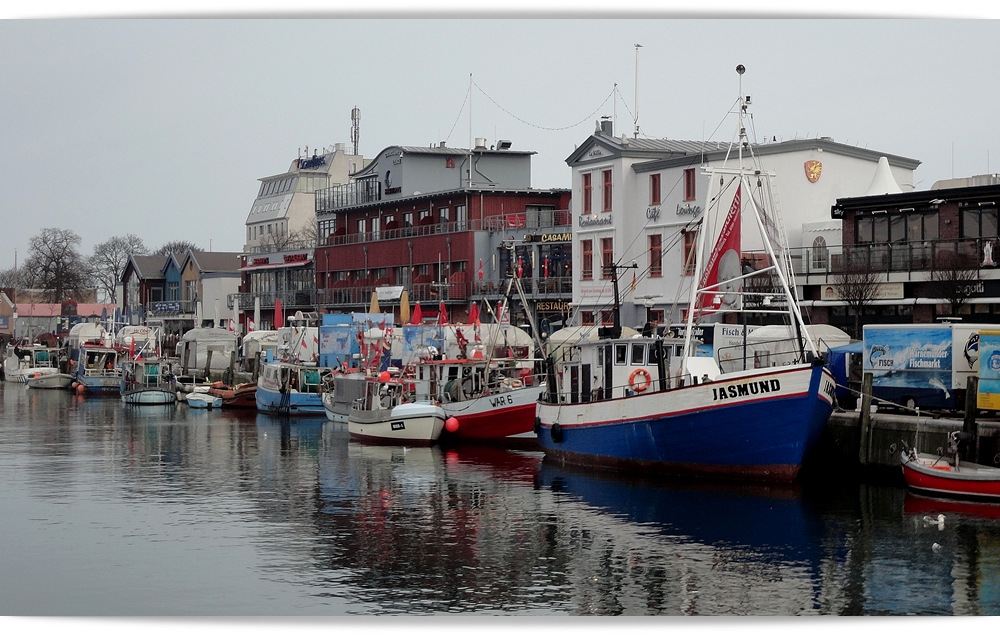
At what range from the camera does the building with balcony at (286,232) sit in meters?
97.1

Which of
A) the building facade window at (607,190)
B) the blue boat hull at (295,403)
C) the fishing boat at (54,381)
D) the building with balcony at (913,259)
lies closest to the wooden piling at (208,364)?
the fishing boat at (54,381)

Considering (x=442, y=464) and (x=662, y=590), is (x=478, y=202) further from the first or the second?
(x=662, y=590)

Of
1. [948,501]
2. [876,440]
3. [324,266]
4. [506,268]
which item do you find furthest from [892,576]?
[324,266]

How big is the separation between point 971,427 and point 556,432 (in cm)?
1233

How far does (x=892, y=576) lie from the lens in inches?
839

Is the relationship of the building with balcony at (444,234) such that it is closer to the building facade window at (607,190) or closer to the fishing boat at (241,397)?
the building facade window at (607,190)

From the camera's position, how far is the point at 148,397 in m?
69.5

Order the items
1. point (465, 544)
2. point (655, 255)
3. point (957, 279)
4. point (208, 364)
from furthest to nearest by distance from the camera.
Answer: point (208, 364), point (655, 255), point (957, 279), point (465, 544)

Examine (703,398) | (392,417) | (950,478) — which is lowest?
(950,478)

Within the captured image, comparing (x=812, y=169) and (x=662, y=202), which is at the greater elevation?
(x=812, y=169)

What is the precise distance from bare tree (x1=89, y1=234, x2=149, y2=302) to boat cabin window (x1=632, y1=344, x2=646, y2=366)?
235ft

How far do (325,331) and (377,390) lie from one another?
16.4 m

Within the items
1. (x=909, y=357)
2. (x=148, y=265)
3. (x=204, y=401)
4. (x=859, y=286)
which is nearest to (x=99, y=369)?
(x=204, y=401)

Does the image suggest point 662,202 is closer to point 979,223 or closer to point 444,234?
point 979,223
